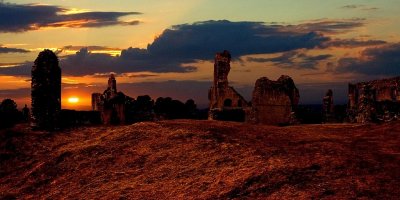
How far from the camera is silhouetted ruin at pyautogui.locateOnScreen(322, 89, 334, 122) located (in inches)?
1671

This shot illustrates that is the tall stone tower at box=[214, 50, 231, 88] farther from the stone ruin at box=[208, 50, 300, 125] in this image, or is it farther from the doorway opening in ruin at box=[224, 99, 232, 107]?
the stone ruin at box=[208, 50, 300, 125]

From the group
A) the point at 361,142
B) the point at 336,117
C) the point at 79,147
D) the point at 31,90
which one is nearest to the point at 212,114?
the point at 336,117

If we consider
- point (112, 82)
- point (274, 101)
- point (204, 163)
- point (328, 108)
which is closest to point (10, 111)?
point (112, 82)

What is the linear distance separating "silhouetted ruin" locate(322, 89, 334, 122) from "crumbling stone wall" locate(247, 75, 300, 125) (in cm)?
996

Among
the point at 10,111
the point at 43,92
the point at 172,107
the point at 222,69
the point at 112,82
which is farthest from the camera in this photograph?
the point at 172,107

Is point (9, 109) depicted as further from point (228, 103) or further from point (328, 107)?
point (328, 107)

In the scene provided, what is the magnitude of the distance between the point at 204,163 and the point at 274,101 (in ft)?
60.2

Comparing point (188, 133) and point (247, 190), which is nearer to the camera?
point (247, 190)

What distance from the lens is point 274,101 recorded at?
107ft

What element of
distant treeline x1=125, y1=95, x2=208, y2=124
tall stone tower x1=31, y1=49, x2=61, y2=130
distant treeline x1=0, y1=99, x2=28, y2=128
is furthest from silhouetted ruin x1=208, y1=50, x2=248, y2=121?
tall stone tower x1=31, y1=49, x2=61, y2=130

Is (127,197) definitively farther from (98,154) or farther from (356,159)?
(356,159)

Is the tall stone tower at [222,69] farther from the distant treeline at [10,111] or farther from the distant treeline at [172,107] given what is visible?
the distant treeline at [10,111]

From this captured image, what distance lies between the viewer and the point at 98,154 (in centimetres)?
1795

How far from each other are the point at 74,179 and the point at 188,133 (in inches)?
156
